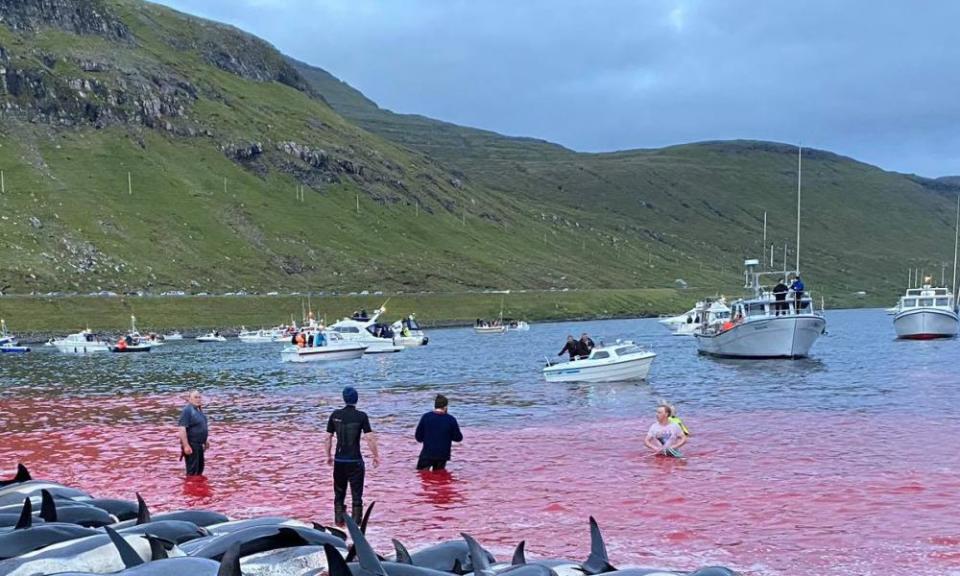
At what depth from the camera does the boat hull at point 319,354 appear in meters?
69.2

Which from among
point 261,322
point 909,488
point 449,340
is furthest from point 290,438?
point 261,322

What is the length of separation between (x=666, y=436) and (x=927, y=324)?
73587 millimetres

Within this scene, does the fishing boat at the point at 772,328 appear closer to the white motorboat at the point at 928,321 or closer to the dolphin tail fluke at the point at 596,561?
the white motorboat at the point at 928,321

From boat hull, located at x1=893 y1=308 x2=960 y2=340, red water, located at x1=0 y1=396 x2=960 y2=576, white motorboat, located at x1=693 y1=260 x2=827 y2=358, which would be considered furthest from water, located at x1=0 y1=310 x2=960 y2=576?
boat hull, located at x1=893 y1=308 x2=960 y2=340

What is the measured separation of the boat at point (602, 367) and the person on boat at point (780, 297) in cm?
1917

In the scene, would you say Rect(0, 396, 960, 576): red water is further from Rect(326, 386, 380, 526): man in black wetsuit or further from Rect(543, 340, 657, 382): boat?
Rect(543, 340, 657, 382): boat

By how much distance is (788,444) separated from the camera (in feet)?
89.8

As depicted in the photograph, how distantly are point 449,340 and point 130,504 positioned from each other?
91.9 m

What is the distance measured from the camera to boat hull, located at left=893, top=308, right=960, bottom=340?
87500 mm

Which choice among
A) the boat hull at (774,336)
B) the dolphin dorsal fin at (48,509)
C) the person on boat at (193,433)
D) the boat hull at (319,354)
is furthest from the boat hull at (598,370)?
the dolphin dorsal fin at (48,509)

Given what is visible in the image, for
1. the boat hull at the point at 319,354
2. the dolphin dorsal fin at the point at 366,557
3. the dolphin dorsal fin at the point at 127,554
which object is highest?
the dolphin dorsal fin at the point at 366,557

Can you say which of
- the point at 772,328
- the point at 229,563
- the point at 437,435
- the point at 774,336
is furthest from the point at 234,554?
the point at 774,336

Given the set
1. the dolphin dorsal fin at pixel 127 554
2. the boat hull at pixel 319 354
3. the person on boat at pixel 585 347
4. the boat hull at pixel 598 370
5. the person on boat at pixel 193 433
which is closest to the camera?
the dolphin dorsal fin at pixel 127 554

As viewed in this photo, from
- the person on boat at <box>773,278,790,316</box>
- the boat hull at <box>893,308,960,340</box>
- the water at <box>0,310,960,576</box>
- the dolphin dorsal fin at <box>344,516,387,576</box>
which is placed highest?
the person on boat at <box>773,278,790,316</box>
